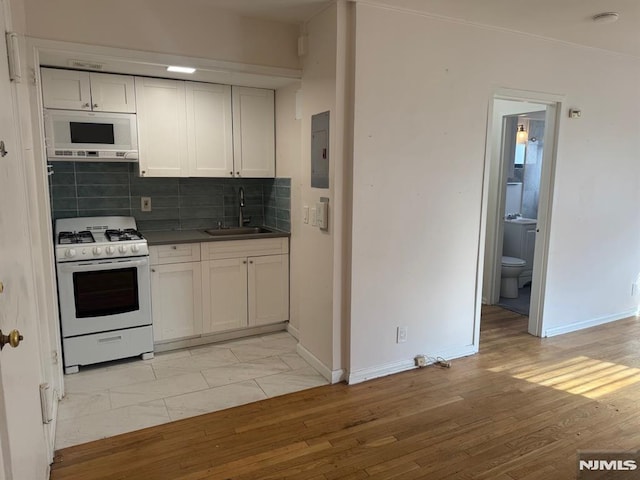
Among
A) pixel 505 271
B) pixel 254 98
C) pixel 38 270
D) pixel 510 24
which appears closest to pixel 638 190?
pixel 505 271

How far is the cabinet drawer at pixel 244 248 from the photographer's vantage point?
3598 mm

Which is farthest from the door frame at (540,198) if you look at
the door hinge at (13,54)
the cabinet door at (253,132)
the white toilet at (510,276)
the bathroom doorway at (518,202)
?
the door hinge at (13,54)

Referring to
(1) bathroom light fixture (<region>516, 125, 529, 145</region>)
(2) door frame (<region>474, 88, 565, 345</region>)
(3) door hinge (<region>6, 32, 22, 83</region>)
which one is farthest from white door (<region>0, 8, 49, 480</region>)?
(1) bathroom light fixture (<region>516, 125, 529, 145</region>)

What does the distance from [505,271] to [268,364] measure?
3.11m

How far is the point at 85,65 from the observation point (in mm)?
3053

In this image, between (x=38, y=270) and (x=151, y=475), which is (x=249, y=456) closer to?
(x=151, y=475)

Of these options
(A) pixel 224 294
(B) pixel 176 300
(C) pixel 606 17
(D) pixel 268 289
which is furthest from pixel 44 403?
(C) pixel 606 17

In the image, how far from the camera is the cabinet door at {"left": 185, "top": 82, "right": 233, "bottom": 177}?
3637 mm

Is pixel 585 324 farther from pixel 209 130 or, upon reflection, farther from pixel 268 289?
pixel 209 130

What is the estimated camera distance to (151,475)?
6.98ft

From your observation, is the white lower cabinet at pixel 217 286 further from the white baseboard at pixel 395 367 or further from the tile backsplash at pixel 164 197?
the white baseboard at pixel 395 367

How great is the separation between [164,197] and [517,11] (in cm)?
316

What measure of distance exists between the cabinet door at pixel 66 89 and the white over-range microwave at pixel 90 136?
6 centimetres

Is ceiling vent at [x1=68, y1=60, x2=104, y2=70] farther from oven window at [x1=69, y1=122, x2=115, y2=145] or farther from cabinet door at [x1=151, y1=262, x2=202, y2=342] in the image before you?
cabinet door at [x1=151, y1=262, x2=202, y2=342]
